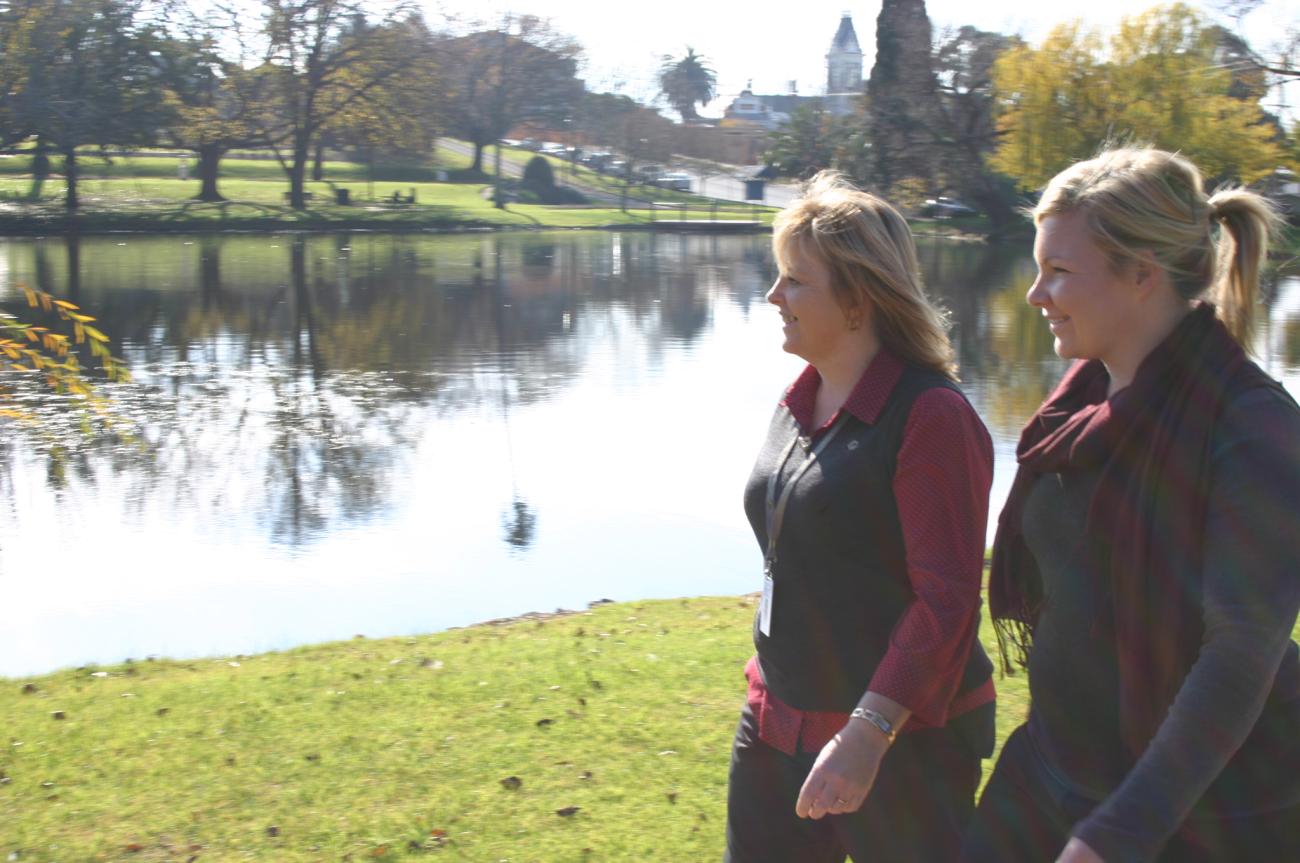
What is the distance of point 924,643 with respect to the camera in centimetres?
262

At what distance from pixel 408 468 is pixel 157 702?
8.69 m

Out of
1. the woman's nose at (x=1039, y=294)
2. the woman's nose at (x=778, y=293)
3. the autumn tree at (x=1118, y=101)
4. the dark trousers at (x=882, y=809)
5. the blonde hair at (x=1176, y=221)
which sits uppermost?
the autumn tree at (x=1118, y=101)

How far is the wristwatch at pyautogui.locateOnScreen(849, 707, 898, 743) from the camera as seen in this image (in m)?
2.58

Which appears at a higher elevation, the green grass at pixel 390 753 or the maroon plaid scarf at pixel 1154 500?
the maroon plaid scarf at pixel 1154 500

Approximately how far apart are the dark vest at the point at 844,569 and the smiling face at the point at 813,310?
157mm

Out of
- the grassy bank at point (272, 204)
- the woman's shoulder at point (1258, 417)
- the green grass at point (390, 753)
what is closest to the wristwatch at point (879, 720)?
the woman's shoulder at point (1258, 417)

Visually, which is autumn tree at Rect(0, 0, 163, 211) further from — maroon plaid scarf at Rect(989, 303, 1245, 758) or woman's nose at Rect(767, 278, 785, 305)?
maroon plaid scarf at Rect(989, 303, 1245, 758)

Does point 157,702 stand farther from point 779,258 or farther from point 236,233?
point 236,233

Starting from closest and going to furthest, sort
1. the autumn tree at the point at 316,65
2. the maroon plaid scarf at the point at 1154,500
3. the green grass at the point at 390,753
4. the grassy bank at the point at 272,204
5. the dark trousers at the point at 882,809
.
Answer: the maroon plaid scarf at the point at 1154,500, the dark trousers at the point at 882,809, the green grass at the point at 390,753, the grassy bank at the point at 272,204, the autumn tree at the point at 316,65

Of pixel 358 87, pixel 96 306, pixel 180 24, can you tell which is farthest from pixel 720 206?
pixel 96 306

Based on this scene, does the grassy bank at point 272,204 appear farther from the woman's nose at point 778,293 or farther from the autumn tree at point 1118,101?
the woman's nose at point 778,293

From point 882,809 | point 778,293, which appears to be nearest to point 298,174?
point 778,293

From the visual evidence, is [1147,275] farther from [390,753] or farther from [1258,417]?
[390,753]

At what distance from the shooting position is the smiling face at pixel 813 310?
2867mm
